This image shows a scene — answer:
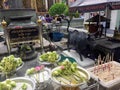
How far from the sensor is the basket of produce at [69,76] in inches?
70.0

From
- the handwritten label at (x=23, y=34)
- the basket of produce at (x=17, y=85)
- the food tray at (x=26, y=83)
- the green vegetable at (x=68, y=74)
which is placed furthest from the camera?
the handwritten label at (x=23, y=34)

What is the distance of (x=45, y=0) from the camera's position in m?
15.7

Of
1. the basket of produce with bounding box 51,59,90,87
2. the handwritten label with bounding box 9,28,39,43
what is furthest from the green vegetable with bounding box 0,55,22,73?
the handwritten label with bounding box 9,28,39,43

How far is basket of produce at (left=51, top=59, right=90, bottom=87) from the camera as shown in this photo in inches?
70.0

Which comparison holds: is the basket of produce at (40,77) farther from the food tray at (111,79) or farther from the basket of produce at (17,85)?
the food tray at (111,79)

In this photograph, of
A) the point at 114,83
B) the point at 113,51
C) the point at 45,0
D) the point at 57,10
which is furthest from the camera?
the point at 45,0

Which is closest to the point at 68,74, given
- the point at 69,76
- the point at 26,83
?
A: the point at 69,76

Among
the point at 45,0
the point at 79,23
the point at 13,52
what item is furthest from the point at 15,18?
the point at 45,0

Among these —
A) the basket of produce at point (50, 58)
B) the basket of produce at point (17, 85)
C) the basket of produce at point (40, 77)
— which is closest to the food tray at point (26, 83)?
the basket of produce at point (17, 85)

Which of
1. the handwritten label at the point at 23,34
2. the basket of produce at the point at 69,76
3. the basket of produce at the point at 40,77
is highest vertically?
the handwritten label at the point at 23,34

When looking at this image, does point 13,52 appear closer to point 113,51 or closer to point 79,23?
point 113,51

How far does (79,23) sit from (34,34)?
623 cm

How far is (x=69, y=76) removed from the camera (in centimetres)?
189

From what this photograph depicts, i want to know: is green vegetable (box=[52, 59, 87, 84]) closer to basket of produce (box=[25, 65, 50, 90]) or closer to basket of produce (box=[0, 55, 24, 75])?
basket of produce (box=[25, 65, 50, 90])
